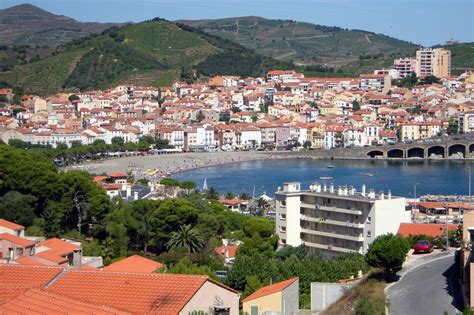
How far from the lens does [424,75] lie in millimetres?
54594

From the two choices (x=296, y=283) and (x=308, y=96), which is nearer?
→ (x=296, y=283)

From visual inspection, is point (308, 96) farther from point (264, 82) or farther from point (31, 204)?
point (31, 204)

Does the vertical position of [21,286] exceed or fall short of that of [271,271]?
it exceeds it

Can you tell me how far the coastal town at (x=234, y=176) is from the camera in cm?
706

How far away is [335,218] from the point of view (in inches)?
510

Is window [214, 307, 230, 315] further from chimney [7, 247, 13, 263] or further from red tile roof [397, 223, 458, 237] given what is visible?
red tile roof [397, 223, 458, 237]

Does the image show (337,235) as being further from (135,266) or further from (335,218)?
(135,266)

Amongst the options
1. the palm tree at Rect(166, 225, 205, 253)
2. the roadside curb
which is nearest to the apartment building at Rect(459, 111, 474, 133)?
the palm tree at Rect(166, 225, 205, 253)

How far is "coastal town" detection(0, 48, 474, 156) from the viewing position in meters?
40.2

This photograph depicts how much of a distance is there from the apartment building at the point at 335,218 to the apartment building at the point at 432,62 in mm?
42375

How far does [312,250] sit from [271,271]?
12.8 feet

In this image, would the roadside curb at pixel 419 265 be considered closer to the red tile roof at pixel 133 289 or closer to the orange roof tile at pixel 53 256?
the orange roof tile at pixel 53 256

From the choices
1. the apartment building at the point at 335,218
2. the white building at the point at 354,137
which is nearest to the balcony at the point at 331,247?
the apartment building at the point at 335,218

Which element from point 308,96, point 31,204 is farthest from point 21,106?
point 31,204
